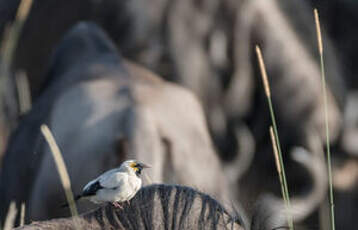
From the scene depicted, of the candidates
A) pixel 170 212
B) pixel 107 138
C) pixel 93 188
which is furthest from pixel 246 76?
pixel 170 212

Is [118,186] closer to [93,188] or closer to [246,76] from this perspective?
[93,188]

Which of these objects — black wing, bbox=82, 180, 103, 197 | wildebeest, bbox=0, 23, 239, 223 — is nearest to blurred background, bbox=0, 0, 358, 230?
wildebeest, bbox=0, 23, 239, 223

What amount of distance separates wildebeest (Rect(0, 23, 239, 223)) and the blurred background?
1837 millimetres

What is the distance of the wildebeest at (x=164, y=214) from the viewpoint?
1440 millimetres

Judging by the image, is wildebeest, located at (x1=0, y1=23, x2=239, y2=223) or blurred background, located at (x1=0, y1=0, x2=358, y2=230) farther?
blurred background, located at (x1=0, y1=0, x2=358, y2=230)

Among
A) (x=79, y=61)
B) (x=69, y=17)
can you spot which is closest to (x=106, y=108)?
(x=79, y=61)

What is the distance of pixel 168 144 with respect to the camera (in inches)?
137

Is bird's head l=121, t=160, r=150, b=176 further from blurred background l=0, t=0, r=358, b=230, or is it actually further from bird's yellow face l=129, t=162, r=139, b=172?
blurred background l=0, t=0, r=358, b=230

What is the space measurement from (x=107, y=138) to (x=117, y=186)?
2.00 m

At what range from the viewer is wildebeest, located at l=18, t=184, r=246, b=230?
1.44 m

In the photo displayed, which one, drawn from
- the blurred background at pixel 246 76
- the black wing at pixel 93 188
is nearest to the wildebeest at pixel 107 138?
the black wing at pixel 93 188

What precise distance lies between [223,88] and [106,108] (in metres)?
3.12

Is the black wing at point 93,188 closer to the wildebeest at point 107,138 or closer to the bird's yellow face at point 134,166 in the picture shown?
the bird's yellow face at point 134,166

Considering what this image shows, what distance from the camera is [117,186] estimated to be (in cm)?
152
